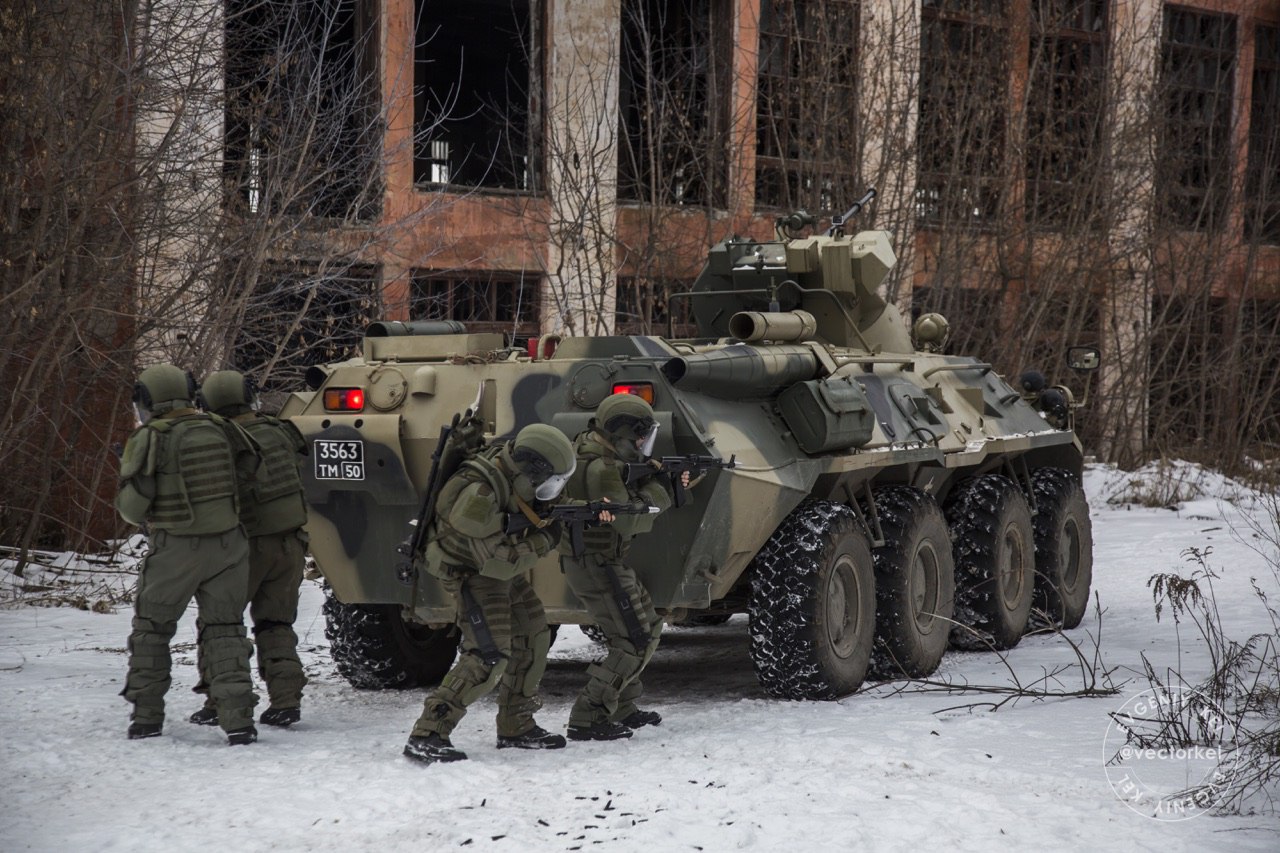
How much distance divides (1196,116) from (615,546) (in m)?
18.5

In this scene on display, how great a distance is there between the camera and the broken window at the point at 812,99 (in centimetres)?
1803

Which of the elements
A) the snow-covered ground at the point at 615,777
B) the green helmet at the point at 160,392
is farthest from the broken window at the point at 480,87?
the green helmet at the point at 160,392

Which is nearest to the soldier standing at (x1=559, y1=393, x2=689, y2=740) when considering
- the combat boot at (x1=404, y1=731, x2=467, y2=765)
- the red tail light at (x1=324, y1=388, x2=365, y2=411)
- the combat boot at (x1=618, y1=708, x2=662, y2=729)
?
the combat boot at (x1=618, y1=708, x2=662, y2=729)

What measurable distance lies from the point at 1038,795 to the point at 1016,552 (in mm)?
4444

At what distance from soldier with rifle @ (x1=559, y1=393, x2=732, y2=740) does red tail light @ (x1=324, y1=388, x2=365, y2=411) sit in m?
1.34

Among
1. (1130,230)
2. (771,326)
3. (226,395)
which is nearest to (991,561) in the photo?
(771,326)

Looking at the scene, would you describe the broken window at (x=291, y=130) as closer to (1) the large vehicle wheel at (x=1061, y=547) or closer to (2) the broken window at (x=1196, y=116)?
(1) the large vehicle wheel at (x=1061, y=547)

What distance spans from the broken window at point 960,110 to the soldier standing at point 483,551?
12.9 metres

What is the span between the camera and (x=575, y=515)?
6.69m

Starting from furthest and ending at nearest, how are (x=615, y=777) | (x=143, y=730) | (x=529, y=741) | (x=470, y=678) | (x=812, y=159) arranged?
(x=812, y=159) → (x=143, y=730) → (x=529, y=741) → (x=470, y=678) → (x=615, y=777)

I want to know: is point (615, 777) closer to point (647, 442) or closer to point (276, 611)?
point (647, 442)

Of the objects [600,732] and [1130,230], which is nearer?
[600,732]

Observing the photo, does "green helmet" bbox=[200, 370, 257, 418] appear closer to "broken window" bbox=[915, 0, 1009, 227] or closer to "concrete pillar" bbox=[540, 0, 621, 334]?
"concrete pillar" bbox=[540, 0, 621, 334]

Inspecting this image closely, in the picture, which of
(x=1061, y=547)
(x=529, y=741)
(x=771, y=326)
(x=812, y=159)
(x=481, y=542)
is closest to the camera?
(x=481, y=542)
